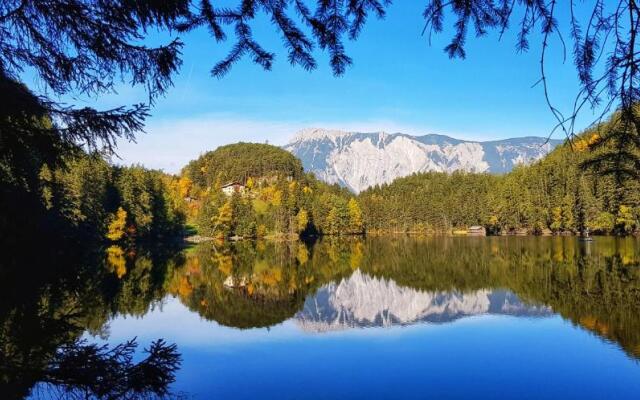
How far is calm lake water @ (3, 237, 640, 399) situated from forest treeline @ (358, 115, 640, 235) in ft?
86.6

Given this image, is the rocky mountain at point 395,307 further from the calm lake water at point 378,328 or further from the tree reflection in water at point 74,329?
the tree reflection in water at point 74,329

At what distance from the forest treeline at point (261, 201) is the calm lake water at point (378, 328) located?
60.7 meters

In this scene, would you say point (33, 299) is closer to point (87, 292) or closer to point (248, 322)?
point (87, 292)

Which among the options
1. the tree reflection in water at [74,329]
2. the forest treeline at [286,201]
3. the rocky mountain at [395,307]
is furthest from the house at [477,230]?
the rocky mountain at [395,307]

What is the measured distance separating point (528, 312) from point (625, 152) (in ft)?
63.2

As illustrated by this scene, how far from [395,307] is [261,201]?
383 feet

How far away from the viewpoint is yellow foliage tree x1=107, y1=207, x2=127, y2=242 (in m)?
66.2

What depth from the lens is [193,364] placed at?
14.3 metres

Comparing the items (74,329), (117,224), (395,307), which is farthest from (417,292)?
(117,224)

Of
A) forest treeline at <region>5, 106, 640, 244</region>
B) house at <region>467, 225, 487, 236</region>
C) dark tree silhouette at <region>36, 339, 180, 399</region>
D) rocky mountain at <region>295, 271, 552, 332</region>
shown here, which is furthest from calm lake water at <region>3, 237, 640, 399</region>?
house at <region>467, 225, 487, 236</region>

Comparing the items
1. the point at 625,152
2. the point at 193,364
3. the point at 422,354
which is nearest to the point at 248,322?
the point at 193,364

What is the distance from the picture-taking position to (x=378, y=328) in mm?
20016

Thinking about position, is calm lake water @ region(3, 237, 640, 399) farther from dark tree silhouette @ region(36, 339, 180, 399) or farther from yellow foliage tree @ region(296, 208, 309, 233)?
yellow foliage tree @ region(296, 208, 309, 233)

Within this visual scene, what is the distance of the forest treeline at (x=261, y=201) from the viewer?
96.5 meters
